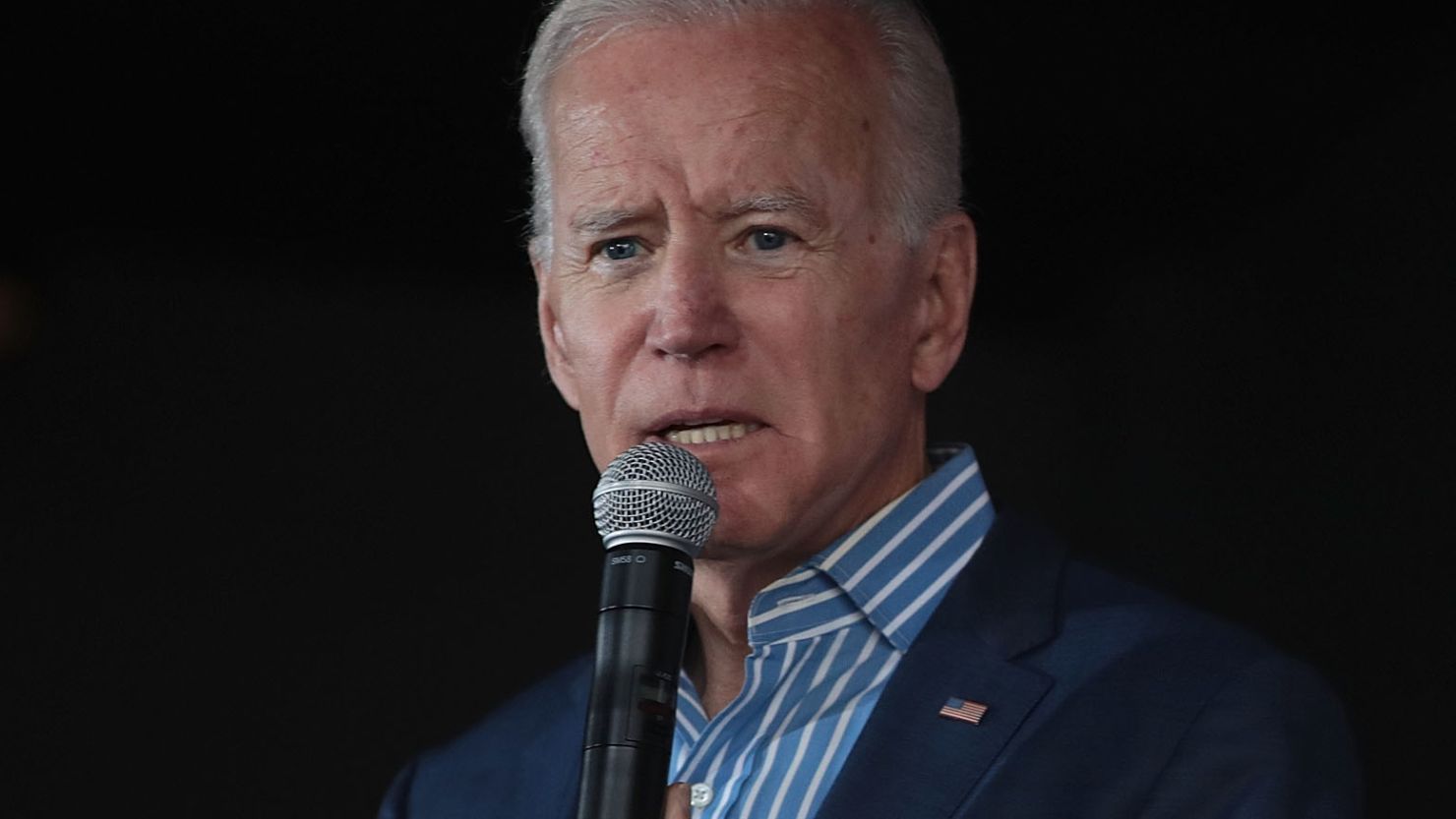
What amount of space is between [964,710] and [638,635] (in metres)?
0.71

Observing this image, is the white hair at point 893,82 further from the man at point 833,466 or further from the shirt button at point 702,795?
the shirt button at point 702,795

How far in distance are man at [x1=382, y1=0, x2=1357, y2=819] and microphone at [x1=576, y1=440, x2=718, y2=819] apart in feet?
1.64

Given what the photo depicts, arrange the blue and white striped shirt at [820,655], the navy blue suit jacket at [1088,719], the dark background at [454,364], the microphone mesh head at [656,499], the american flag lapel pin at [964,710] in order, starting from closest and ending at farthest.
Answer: the microphone mesh head at [656,499] → the navy blue suit jacket at [1088,719] → the american flag lapel pin at [964,710] → the blue and white striped shirt at [820,655] → the dark background at [454,364]

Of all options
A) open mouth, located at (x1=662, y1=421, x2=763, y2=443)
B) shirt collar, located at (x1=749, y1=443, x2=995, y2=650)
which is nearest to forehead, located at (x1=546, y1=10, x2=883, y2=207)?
open mouth, located at (x1=662, y1=421, x2=763, y2=443)

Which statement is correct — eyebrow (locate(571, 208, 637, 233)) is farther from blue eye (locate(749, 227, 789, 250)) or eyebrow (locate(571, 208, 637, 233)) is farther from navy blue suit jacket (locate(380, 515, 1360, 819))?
navy blue suit jacket (locate(380, 515, 1360, 819))

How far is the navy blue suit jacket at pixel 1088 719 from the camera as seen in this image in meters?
2.09

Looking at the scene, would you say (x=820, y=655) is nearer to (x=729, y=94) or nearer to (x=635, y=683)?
(x=729, y=94)

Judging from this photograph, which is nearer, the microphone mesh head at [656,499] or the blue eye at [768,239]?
the microphone mesh head at [656,499]

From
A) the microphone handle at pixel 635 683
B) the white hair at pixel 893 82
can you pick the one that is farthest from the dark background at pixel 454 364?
the microphone handle at pixel 635 683

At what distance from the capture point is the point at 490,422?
4.09m

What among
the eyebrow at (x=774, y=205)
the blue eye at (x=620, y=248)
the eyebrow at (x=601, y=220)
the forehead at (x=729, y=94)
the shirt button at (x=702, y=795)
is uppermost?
the forehead at (x=729, y=94)

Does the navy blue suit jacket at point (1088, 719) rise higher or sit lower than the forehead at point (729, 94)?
lower

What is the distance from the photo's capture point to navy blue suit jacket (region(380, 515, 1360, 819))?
6.85 feet

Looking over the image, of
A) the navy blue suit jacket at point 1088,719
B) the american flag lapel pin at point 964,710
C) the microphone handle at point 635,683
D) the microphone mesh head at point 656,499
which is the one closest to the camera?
the microphone handle at point 635,683
